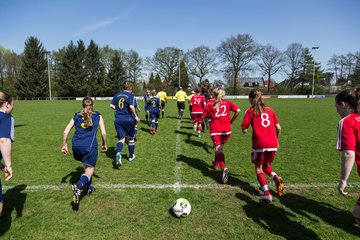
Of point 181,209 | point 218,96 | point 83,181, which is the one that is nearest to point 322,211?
point 181,209

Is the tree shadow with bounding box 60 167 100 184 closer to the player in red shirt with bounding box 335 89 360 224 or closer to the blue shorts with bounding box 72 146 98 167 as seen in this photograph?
the blue shorts with bounding box 72 146 98 167

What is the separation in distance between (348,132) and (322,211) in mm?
1703

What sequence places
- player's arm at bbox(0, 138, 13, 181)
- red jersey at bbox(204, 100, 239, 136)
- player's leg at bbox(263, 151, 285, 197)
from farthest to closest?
1. red jersey at bbox(204, 100, 239, 136)
2. player's leg at bbox(263, 151, 285, 197)
3. player's arm at bbox(0, 138, 13, 181)

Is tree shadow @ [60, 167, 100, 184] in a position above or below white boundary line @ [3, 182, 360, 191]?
below

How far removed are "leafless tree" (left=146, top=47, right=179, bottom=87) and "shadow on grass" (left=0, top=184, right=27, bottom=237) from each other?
61.7m

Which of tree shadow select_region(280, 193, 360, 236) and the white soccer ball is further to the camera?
the white soccer ball

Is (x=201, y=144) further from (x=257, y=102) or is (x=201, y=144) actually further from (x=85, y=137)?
(x=85, y=137)

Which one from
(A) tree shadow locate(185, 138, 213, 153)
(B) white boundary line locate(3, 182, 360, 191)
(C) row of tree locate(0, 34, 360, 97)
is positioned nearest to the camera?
(B) white boundary line locate(3, 182, 360, 191)

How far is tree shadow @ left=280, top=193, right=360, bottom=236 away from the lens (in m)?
3.79

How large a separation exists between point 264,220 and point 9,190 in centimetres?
467

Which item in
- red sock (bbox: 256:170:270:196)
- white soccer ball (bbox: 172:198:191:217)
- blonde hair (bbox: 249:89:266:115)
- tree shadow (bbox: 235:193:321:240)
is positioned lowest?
tree shadow (bbox: 235:193:321:240)

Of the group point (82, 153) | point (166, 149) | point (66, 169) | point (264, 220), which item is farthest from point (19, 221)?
point (166, 149)

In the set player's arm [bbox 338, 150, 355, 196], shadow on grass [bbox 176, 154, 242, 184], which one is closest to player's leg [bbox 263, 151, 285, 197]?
shadow on grass [bbox 176, 154, 242, 184]

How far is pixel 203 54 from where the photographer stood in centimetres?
6512
